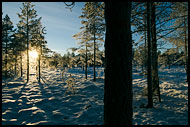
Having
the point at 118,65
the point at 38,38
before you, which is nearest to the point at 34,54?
the point at 38,38

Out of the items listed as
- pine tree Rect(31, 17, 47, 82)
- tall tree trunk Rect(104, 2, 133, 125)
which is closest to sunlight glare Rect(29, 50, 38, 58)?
pine tree Rect(31, 17, 47, 82)

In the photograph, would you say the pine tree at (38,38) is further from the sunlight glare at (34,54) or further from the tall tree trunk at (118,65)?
the tall tree trunk at (118,65)

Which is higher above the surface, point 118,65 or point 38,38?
point 38,38

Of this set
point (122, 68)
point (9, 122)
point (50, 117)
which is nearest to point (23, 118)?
point (9, 122)

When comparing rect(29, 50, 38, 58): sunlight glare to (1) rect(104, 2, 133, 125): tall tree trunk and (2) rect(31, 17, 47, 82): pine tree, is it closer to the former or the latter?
(2) rect(31, 17, 47, 82): pine tree

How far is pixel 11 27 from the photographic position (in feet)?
77.3

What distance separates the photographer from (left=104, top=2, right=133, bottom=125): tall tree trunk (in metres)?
1.63

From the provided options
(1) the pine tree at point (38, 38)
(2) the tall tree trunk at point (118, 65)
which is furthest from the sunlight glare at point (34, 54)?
(2) the tall tree trunk at point (118, 65)

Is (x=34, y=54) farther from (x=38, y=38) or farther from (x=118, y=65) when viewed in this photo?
(x=118, y=65)

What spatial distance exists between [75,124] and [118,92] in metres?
3.34

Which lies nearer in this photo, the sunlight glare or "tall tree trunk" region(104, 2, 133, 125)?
"tall tree trunk" region(104, 2, 133, 125)

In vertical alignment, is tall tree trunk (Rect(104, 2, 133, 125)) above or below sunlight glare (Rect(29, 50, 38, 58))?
below

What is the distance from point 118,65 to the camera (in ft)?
5.36

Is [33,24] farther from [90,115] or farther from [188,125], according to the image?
[188,125]
